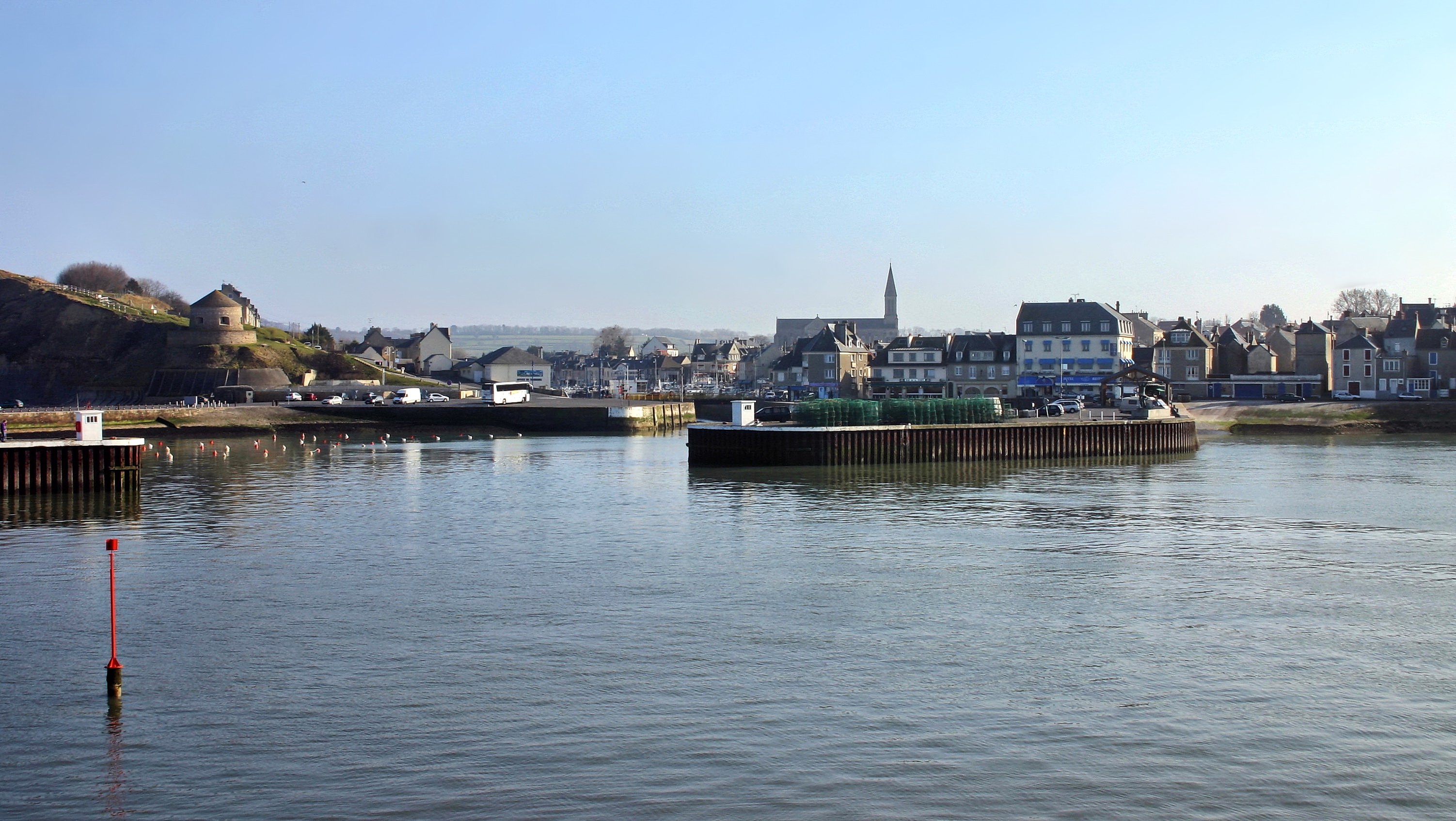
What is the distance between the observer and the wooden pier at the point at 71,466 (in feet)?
155

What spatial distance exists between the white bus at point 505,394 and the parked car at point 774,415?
34221 mm

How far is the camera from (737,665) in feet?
64.4

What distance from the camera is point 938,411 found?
63656mm

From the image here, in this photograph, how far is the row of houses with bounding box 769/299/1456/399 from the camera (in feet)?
350

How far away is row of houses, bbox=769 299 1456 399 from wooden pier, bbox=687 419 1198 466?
117ft

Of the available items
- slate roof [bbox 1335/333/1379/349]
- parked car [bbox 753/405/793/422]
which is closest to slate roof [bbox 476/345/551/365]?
parked car [bbox 753/405/793/422]

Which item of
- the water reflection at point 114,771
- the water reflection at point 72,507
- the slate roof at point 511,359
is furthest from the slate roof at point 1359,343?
the water reflection at point 114,771

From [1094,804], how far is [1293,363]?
115 metres

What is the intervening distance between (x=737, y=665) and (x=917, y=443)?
42605mm

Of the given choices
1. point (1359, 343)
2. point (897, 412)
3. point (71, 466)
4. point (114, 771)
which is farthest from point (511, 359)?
point (114, 771)

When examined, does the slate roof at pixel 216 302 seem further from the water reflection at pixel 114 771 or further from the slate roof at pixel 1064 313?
the water reflection at pixel 114 771

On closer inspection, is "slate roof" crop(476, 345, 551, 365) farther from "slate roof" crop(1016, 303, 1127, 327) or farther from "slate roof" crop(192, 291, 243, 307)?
"slate roof" crop(1016, 303, 1127, 327)

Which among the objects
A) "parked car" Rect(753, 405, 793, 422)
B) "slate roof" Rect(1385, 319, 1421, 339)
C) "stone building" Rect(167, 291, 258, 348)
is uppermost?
"stone building" Rect(167, 291, 258, 348)

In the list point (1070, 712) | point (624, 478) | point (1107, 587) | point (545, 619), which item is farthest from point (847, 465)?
point (1070, 712)
